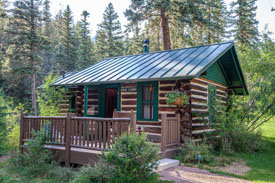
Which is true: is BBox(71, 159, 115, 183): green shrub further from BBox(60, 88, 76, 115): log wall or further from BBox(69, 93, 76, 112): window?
BBox(60, 88, 76, 115): log wall

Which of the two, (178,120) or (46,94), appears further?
(46,94)

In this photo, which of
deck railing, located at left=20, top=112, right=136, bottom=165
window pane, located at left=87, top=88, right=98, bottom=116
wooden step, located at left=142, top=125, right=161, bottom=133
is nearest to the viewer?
deck railing, located at left=20, top=112, right=136, bottom=165

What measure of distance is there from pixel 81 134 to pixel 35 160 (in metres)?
1.44

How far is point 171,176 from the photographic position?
19.1 feet

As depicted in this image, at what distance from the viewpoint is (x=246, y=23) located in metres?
27.6

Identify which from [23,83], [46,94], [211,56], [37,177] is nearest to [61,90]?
[46,94]

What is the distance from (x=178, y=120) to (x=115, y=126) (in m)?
2.85

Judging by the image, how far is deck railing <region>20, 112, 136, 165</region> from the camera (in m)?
6.10

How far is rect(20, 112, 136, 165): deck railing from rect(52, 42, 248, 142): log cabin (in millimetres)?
1984

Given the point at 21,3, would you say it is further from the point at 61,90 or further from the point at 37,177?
the point at 37,177

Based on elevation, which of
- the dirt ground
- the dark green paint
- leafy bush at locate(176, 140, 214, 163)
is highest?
the dark green paint

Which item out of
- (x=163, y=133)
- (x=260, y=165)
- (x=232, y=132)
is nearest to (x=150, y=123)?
(x=163, y=133)

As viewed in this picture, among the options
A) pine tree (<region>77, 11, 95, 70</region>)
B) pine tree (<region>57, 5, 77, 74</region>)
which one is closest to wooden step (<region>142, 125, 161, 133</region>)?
pine tree (<region>57, 5, 77, 74</region>)

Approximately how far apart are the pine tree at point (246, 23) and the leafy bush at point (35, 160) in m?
26.0
